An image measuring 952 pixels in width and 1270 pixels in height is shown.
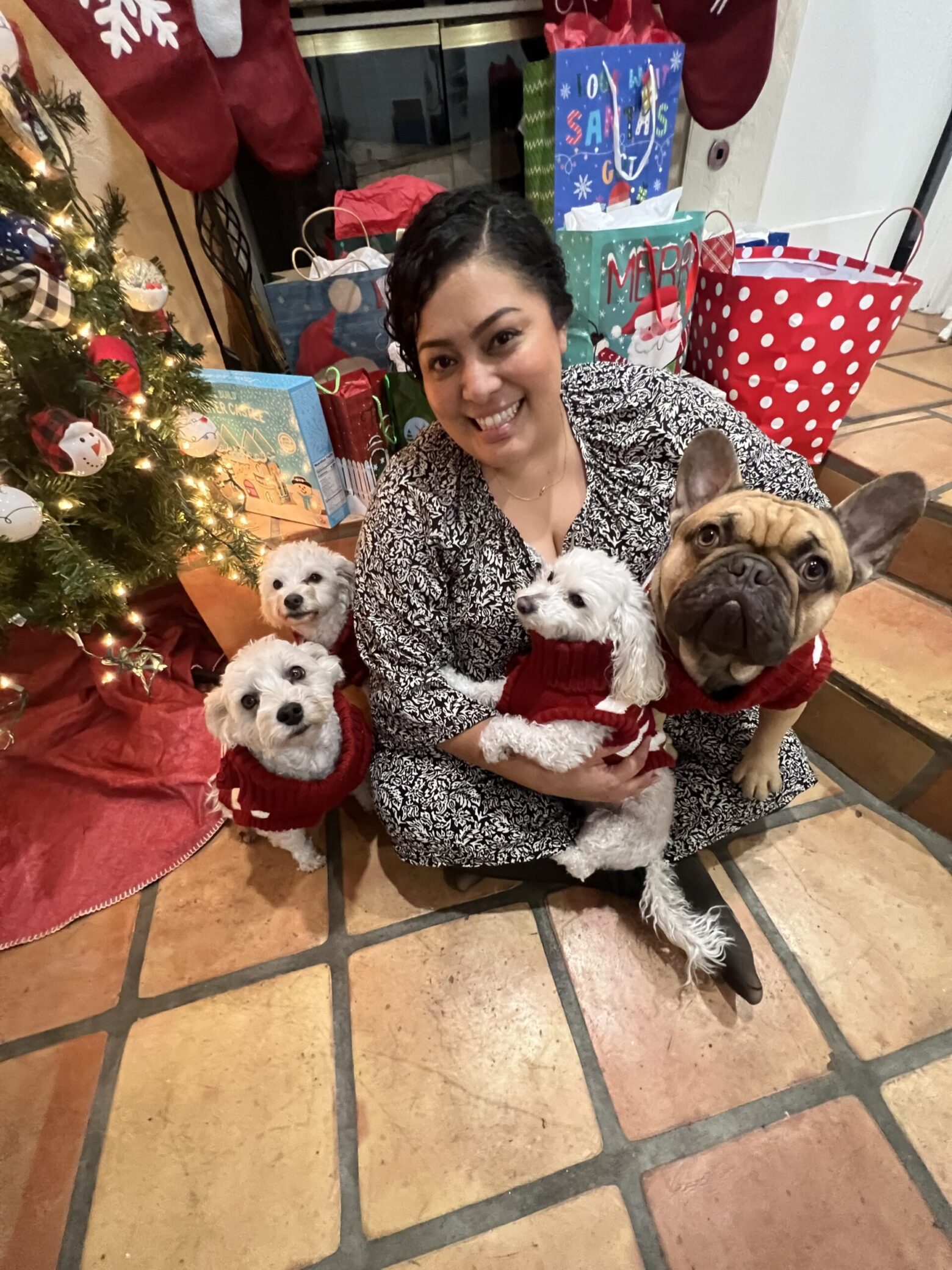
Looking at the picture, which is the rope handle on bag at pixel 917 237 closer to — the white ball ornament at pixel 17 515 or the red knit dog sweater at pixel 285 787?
the red knit dog sweater at pixel 285 787

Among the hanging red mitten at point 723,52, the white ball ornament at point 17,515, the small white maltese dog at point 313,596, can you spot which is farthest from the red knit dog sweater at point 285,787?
the hanging red mitten at point 723,52

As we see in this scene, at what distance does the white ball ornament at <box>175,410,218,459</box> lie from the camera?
1.32 meters

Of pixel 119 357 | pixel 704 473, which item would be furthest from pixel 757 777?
pixel 119 357

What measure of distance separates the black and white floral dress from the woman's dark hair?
221 millimetres

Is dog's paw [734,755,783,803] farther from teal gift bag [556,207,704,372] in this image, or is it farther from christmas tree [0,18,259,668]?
christmas tree [0,18,259,668]

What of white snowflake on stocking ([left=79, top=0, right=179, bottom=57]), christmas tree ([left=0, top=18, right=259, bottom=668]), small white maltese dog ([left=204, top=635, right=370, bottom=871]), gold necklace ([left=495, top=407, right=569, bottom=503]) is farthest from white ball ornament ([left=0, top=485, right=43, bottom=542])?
white snowflake on stocking ([left=79, top=0, right=179, bottom=57])

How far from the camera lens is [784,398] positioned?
1.50 m

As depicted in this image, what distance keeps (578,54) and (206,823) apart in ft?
6.64

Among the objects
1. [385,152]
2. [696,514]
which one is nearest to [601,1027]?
[696,514]

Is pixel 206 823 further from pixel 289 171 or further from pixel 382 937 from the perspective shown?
pixel 289 171

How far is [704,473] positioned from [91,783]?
5.45ft

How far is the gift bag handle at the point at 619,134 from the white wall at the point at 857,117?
1.81 ft

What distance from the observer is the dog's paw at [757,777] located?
1134mm

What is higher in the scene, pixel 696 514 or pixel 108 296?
pixel 108 296
